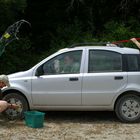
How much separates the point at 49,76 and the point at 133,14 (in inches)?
325

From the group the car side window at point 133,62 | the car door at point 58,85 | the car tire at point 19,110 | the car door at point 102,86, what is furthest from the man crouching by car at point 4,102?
the car side window at point 133,62

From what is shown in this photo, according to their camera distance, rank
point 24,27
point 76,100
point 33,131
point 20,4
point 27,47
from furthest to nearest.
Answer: point 24,27 → point 27,47 → point 20,4 → point 76,100 → point 33,131

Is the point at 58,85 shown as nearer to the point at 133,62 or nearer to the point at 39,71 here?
the point at 39,71

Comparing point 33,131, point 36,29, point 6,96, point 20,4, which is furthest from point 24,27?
point 33,131

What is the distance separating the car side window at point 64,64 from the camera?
37.8 ft

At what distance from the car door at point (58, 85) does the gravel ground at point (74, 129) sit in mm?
518

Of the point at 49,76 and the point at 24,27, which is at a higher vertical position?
the point at 24,27

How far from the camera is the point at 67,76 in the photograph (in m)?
11.4

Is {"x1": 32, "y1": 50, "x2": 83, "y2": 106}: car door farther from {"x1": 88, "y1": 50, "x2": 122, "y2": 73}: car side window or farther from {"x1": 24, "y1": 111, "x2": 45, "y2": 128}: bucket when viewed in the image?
{"x1": 24, "y1": 111, "x2": 45, "y2": 128}: bucket

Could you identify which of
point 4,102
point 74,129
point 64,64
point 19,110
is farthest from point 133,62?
point 4,102

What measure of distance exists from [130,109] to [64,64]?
71.1 inches

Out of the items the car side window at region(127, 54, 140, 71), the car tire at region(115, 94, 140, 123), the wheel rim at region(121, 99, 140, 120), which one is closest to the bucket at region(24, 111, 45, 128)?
the car tire at region(115, 94, 140, 123)

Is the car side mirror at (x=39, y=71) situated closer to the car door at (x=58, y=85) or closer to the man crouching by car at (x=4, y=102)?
the car door at (x=58, y=85)

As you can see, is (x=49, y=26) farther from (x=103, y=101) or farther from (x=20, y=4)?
(x=103, y=101)
